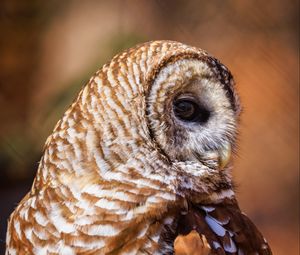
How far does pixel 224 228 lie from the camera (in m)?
2.80

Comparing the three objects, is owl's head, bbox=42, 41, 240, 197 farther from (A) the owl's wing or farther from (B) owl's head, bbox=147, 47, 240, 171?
(A) the owl's wing

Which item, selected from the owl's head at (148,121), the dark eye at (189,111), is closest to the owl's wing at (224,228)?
the owl's head at (148,121)

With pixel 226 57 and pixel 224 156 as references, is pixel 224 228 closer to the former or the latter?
pixel 224 156

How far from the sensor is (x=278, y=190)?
7453 mm

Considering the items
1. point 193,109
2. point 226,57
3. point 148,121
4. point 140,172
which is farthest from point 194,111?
point 226,57

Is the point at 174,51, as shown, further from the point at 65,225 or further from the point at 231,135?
the point at 65,225

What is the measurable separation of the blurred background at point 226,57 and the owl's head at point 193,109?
392 centimetres

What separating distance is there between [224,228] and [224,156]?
1.14 ft

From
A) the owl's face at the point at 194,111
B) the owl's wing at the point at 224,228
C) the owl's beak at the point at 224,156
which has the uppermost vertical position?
the owl's face at the point at 194,111

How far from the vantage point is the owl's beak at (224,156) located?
3.04 m

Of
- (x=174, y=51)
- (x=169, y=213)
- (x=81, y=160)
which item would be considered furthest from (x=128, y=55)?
(x=169, y=213)

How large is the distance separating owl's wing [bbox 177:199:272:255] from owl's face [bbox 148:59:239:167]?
→ 204 millimetres

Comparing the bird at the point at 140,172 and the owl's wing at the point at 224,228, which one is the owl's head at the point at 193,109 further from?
the owl's wing at the point at 224,228

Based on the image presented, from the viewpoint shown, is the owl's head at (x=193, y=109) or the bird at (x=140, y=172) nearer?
the bird at (x=140, y=172)
